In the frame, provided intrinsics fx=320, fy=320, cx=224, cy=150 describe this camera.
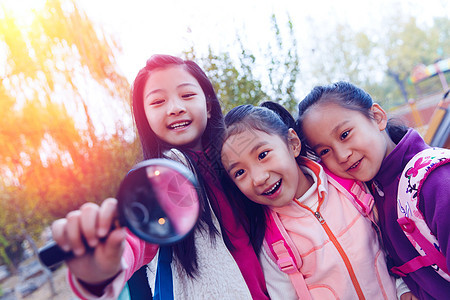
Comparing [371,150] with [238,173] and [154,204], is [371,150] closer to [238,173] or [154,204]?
[238,173]

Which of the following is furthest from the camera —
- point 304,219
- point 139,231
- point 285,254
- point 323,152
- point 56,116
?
point 56,116

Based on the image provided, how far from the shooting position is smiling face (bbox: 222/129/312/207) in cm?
145

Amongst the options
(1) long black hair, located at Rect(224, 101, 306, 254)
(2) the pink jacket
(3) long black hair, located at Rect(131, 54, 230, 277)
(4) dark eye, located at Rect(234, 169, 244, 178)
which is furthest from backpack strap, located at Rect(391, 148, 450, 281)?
(3) long black hair, located at Rect(131, 54, 230, 277)

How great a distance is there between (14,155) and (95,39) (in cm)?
224

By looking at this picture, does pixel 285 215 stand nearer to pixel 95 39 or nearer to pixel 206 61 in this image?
pixel 206 61

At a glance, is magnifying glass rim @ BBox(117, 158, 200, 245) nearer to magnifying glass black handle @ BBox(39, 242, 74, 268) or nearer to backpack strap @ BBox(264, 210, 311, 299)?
magnifying glass black handle @ BBox(39, 242, 74, 268)

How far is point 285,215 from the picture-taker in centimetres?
157

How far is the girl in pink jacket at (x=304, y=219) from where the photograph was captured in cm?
143

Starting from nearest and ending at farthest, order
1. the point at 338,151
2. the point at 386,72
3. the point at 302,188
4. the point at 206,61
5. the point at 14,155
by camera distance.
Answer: the point at 338,151, the point at 302,188, the point at 206,61, the point at 14,155, the point at 386,72

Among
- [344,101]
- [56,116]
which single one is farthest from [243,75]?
[56,116]

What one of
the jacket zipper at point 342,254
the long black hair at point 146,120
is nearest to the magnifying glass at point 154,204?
the long black hair at point 146,120

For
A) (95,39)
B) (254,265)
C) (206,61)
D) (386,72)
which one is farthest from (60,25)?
(386,72)

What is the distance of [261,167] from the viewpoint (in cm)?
147

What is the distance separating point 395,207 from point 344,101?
1.81 ft
